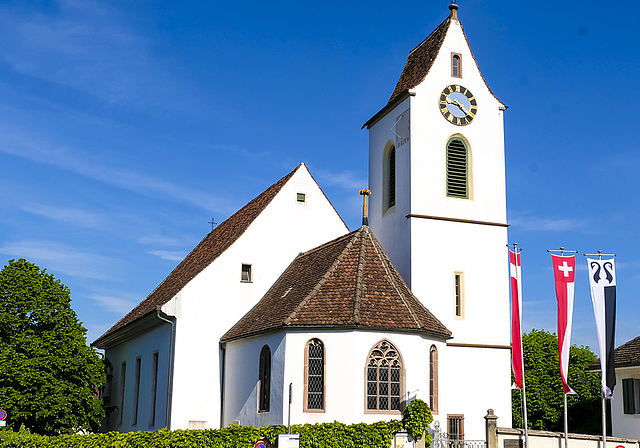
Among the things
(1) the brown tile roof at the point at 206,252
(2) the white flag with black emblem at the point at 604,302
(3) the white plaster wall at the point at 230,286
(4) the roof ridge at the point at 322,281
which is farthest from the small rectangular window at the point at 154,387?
(2) the white flag with black emblem at the point at 604,302

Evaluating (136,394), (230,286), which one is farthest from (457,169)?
(136,394)

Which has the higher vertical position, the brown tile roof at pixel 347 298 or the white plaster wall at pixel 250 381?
the brown tile roof at pixel 347 298

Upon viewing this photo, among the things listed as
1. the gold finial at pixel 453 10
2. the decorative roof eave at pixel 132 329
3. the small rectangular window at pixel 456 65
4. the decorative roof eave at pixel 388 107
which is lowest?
the decorative roof eave at pixel 132 329

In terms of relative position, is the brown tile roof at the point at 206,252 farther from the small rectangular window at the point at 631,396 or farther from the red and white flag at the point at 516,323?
the small rectangular window at the point at 631,396

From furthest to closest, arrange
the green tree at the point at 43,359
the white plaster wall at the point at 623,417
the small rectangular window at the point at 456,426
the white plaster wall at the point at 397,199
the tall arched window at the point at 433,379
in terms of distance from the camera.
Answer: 1. the white plaster wall at the point at 623,417
2. the white plaster wall at the point at 397,199
3. the green tree at the point at 43,359
4. the small rectangular window at the point at 456,426
5. the tall arched window at the point at 433,379

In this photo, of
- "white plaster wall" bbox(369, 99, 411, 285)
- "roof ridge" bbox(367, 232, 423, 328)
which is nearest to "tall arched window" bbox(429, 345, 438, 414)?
"roof ridge" bbox(367, 232, 423, 328)

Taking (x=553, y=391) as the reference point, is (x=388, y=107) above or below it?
above

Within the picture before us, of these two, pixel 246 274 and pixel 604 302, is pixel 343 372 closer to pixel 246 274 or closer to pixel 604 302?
pixel 246 274

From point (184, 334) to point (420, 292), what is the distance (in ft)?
29.8

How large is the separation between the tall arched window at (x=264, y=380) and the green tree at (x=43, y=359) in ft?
29.4

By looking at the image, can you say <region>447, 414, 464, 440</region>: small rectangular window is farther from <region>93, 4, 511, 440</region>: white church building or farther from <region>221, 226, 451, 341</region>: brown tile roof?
<region>221, 226, 451, 341</region>: brown tile roof

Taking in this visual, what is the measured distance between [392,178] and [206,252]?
9.73m

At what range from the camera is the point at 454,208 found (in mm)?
30906

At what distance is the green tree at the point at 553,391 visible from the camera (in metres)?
47.5
